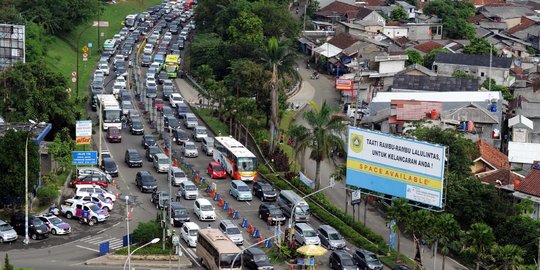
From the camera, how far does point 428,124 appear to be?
95125 millimetres

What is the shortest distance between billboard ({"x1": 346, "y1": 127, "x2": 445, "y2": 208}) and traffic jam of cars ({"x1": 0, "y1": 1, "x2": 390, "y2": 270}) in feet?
16.4

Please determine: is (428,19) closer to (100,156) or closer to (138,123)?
(138,123)

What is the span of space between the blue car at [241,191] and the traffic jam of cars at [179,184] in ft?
0.24

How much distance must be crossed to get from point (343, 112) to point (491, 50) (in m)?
27.4

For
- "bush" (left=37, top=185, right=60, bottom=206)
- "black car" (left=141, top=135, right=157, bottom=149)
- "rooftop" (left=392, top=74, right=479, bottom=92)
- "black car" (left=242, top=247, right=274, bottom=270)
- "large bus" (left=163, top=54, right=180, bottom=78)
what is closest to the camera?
"black car" (left=242, top=247, right=274, bottom=270)

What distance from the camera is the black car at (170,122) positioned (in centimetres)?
9844

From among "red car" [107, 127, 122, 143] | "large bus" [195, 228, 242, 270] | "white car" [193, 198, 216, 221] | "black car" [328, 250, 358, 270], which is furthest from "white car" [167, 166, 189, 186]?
"black car" [328, 250, 358, 270]

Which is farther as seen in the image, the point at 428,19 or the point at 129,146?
the point at 428,19

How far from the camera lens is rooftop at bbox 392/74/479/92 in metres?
116

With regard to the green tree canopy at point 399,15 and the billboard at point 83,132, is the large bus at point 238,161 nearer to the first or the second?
the billboard at point 83,132

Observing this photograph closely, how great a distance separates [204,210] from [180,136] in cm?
2062

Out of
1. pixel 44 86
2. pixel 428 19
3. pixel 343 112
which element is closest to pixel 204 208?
pixel 44 86

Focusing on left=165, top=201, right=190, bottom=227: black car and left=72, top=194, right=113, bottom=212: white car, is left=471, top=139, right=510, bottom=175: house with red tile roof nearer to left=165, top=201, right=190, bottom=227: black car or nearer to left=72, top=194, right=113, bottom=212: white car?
left=165, top=201, right=190, bottom=227: black car

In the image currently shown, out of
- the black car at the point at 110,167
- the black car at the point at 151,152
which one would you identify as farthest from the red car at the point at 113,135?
the black car at the point at 110,167
